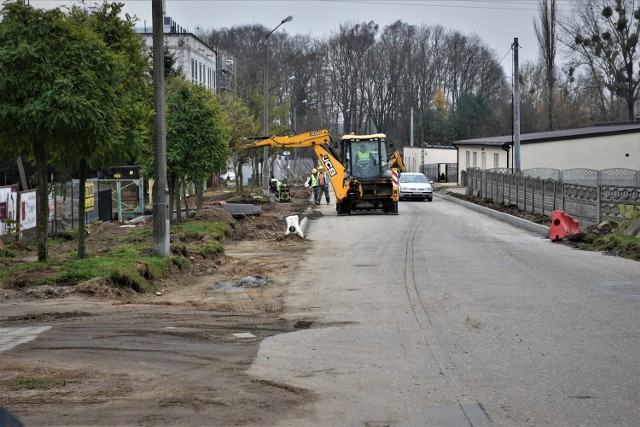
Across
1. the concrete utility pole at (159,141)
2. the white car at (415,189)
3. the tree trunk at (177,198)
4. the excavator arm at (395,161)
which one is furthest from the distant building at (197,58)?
the concrete utility pole at (159,141)

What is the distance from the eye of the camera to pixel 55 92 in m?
→ 15.3

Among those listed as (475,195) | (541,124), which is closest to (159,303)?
(475,195)

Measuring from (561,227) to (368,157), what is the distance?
14310mm

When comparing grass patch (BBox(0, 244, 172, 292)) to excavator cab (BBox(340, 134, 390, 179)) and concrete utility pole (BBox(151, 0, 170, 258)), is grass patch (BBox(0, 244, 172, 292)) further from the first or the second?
excavator cab (BBox(340, 134, 390, 179))

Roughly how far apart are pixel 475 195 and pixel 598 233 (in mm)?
27768

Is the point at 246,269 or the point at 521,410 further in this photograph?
the point at 246,269

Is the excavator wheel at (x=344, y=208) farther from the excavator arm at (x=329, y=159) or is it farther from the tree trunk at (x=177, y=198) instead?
the tree trunk at (x=177, y=198)

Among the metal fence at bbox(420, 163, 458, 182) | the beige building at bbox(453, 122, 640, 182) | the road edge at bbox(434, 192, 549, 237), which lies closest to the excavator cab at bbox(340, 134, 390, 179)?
the road edge at bbox(434, 192, 549, 237)

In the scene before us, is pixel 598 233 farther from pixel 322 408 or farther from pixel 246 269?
pixel 322 408

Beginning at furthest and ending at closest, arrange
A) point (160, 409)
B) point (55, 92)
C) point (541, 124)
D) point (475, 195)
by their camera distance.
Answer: point (541, 124) < point (475, 195) < point (55, 92) < point (160, 409)

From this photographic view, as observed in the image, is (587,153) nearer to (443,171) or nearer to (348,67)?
(443,171)

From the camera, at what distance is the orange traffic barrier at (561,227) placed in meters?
25.2

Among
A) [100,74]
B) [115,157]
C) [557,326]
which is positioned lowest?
[557,326]

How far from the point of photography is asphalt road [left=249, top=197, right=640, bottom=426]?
24.7 feet
